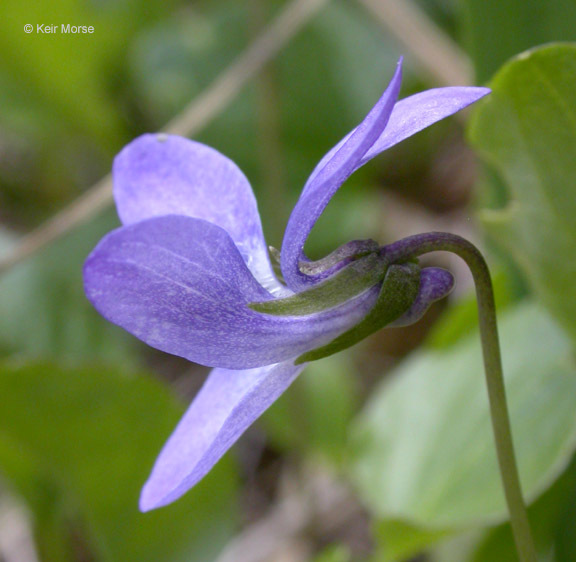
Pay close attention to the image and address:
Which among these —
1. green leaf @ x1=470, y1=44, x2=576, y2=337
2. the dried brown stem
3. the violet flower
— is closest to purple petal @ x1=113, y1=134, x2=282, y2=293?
the violet flower

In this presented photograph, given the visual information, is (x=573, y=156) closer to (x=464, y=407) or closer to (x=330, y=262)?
(x=330, y=262)

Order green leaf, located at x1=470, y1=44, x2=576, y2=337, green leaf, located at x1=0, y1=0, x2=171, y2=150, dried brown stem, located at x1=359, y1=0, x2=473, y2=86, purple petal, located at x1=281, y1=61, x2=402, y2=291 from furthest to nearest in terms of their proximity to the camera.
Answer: green leaf, located at x1=0, y1=0, x2=171, y2=150 → dried brown stem, located at x1=359, y1=0, x2=473, y2=86 → green leaf, located at x1=470, y1=44, x2=576, y2=337 → purple petal, located at x1=281, y1=61, x2=402, y2=291

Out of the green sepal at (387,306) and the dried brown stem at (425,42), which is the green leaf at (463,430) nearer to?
the green sepal at (387,306)

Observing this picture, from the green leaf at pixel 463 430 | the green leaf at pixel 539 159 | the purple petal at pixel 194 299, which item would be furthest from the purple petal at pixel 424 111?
the green leaf at pixel 463 430

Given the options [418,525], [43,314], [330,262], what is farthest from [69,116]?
[330,262]

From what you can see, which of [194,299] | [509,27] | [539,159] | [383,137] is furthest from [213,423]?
[509,27]

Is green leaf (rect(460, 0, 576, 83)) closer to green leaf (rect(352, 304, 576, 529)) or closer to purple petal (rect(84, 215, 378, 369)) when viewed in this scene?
green leaf (rect(352, 304, 576, 529))
